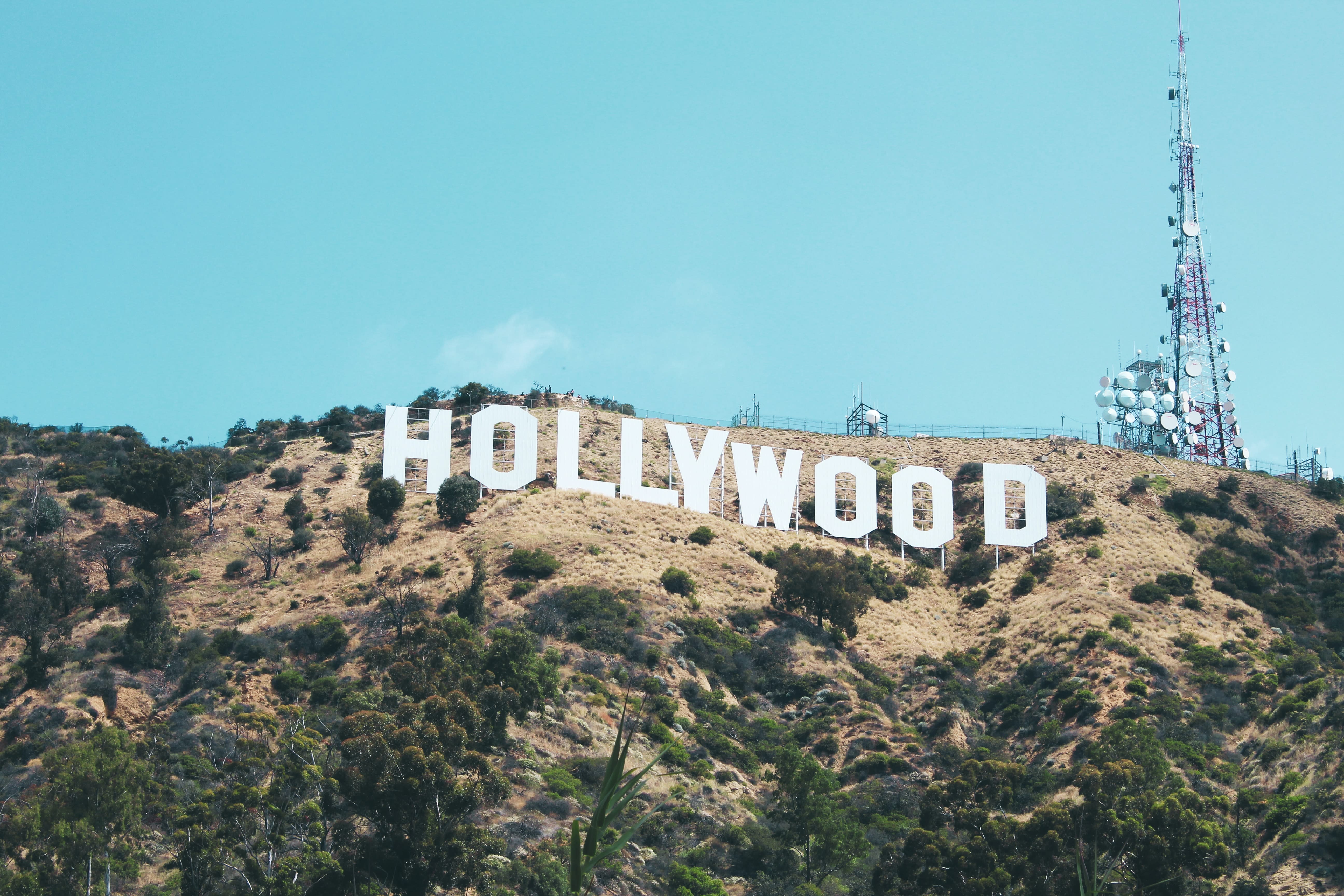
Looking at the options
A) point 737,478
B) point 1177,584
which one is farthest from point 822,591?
point 1177,584

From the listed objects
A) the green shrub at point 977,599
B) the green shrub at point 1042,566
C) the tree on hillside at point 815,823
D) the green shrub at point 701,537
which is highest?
the green shrub at point 701,537

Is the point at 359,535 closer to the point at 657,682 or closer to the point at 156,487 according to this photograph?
the point at 156,487

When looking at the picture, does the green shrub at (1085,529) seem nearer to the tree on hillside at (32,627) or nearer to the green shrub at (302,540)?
the green shrub at (302,540)

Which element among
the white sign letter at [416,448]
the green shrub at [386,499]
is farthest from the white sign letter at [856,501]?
the green shrub at [386,499]

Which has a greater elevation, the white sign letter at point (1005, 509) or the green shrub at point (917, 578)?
the white sign letter at point (1005, 509)

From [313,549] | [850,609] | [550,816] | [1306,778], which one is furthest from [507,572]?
[1306,778]

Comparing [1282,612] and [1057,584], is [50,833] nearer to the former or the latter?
[1057,584]

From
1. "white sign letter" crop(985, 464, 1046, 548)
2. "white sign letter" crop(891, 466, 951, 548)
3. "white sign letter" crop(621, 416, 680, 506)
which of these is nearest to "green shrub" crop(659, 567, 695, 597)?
"white sign letter" crop(621, 416, 680, 506)
